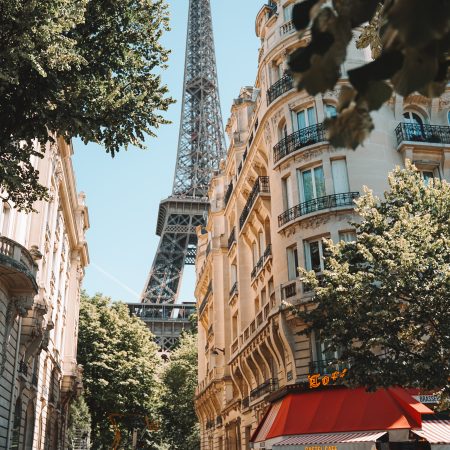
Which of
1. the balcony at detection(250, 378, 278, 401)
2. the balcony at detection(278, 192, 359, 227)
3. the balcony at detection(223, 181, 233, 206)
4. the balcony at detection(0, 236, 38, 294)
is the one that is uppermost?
Answer: the balcony at detection(223, 181, 233, 206)

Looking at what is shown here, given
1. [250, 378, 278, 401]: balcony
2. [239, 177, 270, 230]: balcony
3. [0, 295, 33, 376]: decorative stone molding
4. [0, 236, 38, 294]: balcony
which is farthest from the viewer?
[239, 177, 270, 230]: balcony

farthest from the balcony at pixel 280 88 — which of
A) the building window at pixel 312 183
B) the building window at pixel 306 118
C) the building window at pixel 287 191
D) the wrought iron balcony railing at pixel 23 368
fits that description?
the wrought iron balcony railing at pixel 23 368

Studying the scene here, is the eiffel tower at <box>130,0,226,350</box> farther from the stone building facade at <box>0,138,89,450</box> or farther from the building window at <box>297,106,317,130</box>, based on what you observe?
the building window at <box>297,106,317,130</box>

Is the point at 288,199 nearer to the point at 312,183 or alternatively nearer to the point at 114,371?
the point at 312,183

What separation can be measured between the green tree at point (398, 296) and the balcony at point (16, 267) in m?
9.79

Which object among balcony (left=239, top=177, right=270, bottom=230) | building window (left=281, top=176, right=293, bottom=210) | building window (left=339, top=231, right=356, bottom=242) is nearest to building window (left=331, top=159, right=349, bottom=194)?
building window (left=339, top=231, right=356, bottom=242)

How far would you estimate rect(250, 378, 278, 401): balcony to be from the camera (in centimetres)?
2644

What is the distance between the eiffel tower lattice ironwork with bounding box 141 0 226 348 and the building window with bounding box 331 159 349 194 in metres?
85.4

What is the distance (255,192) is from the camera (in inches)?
1233

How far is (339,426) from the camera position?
2038cm

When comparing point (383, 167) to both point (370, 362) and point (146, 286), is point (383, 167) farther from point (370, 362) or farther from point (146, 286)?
point (146, 286)

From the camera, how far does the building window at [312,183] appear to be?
25.3m

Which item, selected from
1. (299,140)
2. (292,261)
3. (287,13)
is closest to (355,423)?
(292,261)

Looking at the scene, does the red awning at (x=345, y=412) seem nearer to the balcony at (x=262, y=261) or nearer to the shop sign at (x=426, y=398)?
→ the shop sign at (x=426, y=398)
